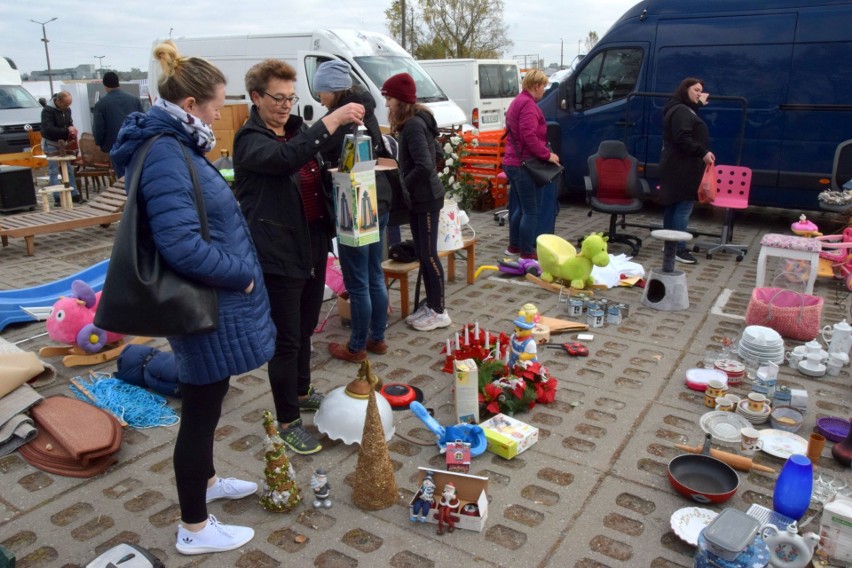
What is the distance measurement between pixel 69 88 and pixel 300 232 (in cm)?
1762

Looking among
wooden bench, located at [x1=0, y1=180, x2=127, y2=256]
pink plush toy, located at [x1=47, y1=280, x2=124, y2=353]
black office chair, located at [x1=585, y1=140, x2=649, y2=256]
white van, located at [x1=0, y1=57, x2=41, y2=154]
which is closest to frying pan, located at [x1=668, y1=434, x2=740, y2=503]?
pink plush toy, located at [x1=47, y1=280, x2=124, y2=353]

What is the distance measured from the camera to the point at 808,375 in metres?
4.26

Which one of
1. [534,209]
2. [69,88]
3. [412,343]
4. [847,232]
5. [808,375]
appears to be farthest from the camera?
[69,88]

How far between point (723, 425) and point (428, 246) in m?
2.28

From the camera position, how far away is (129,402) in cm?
384

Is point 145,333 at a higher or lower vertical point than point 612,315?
higher

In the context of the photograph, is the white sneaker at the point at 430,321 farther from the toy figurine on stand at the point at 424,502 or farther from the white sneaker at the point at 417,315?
the toy figurine on stand at the point at 424,502

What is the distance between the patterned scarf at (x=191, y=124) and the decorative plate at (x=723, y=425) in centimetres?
282

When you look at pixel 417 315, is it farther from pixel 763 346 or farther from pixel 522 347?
pixel 763 346

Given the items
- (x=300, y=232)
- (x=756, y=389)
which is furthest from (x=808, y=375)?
(x=300, y=232)

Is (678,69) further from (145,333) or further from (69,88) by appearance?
(69,88)

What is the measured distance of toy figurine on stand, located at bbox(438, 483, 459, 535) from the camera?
278 cm

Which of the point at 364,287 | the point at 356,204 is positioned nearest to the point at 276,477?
the point at 356,204

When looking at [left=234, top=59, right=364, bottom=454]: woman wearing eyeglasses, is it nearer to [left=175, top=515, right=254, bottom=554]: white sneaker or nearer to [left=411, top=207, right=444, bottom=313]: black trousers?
[left=175, top=515, right=254, bottom=554]: white sneaker
